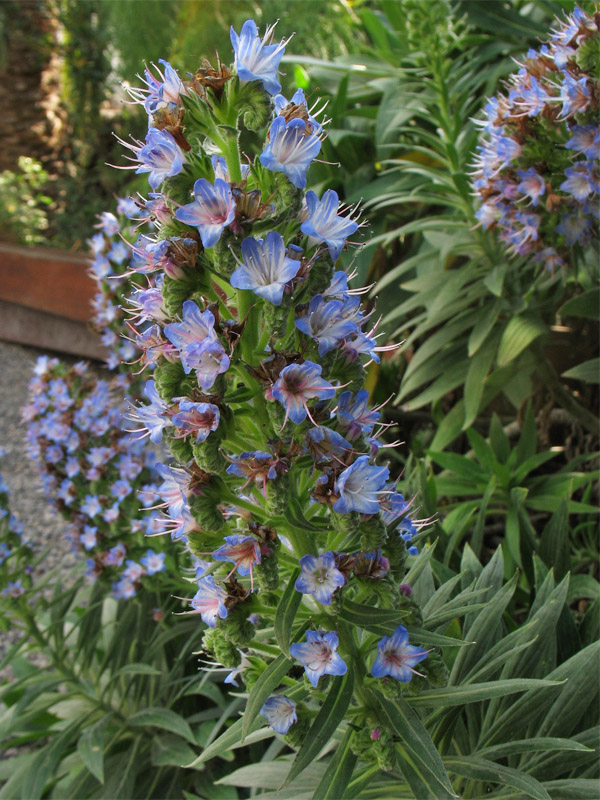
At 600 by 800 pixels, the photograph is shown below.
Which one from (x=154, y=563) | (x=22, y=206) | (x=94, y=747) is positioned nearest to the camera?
(x=94, y=747)

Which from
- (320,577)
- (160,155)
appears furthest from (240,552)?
(160,155)

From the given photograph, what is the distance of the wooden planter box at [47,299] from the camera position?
15.4ft

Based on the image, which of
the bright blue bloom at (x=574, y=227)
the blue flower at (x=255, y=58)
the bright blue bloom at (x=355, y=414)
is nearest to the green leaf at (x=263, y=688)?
the bright blue bloom at (x=355, y=414)

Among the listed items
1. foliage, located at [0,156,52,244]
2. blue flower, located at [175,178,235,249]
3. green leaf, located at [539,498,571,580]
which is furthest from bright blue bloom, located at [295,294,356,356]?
foliage, located at [0,156,52,244]

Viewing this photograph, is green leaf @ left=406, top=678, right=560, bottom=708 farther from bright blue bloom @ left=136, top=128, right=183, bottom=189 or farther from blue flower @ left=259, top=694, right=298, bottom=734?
bright blue bloom @ left=136, top=128, right=183, bottom=189

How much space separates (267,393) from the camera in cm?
83

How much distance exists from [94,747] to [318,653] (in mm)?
1139

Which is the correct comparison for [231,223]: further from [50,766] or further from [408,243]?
[408,243]

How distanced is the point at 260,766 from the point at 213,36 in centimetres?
514

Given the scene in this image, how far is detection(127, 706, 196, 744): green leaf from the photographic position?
1754 mm

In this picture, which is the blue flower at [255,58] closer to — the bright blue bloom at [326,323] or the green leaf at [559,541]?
the bright blue bloom at [326,323]

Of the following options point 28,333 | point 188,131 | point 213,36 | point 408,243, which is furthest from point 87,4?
point 188,131

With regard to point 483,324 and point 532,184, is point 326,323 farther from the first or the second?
point 483,324

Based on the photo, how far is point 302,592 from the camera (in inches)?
34.1
